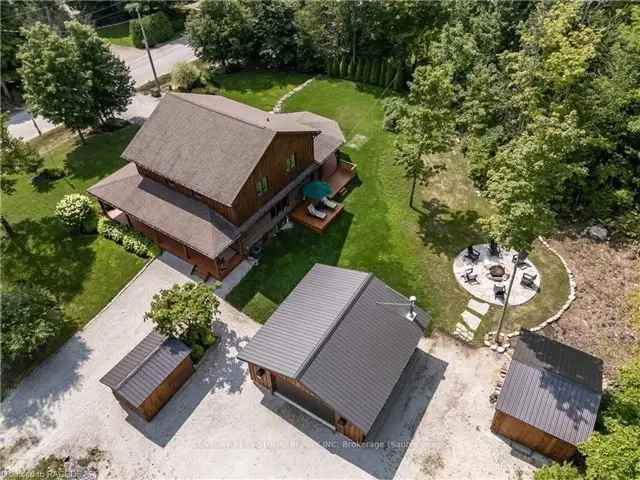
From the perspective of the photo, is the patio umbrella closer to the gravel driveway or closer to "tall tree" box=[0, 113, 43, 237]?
the gravel driveway

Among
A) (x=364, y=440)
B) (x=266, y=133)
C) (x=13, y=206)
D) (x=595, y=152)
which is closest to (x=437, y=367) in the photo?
(x=364, y=440)

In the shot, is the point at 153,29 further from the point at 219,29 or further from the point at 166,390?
the point at 166,390

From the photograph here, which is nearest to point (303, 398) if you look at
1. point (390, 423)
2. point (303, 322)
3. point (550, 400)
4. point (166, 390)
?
point (303, 322)

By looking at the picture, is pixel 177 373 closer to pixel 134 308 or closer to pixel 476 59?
pixel 134 308

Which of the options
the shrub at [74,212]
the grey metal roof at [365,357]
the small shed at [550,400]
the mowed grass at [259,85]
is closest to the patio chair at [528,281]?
the small shed at [550,400]

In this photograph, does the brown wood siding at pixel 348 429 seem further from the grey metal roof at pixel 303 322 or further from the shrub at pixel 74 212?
the shrub at pixel 74 212
